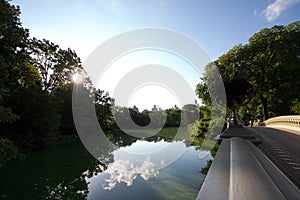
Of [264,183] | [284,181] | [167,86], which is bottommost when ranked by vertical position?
[284,181]

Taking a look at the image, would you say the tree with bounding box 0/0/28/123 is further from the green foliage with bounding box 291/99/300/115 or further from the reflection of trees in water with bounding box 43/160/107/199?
the green foliage with bounding box 291/99/300/115

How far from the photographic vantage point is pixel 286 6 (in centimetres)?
1241

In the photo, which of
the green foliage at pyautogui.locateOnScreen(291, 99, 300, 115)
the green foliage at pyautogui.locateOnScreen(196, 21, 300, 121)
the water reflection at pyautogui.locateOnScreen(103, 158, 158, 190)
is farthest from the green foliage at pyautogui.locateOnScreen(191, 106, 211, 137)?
the water reflection at pyautogui.locateOnScreen(103, 158, 158, 190)

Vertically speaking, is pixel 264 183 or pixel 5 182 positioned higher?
pixel 264 183

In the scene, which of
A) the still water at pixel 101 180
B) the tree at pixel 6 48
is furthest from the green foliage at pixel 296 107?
the tree at pixel 6 48

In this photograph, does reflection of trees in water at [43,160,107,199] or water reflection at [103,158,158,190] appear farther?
water reflection at [103,158,158,190]

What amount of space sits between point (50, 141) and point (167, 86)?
35.9ft

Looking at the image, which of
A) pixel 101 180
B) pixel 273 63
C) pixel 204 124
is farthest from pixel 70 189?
pixel 273 63

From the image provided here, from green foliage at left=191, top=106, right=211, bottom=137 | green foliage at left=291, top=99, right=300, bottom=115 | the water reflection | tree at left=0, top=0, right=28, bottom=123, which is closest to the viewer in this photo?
tree at left=0, top=0, right=28, bottom=123

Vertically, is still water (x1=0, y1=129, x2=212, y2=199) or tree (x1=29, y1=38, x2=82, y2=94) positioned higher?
tree (x1=29, y1=38, x2=82, y2=94)

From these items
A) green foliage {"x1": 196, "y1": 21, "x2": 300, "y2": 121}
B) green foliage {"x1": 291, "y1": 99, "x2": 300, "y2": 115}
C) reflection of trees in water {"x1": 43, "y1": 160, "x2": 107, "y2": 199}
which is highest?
green foliage {"x1": 196, "y1": 21, "x2": 300, "y2": 121}

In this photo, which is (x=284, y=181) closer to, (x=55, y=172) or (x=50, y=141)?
(x=55, y=172)

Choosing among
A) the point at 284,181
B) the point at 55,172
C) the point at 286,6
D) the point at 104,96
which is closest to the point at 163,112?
the point at 104,96

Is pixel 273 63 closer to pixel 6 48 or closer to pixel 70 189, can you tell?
pixel 70 189
